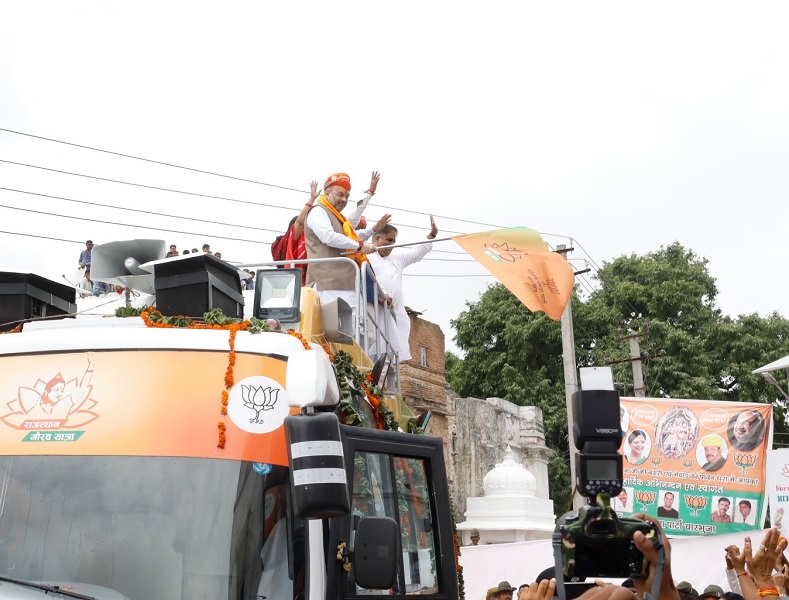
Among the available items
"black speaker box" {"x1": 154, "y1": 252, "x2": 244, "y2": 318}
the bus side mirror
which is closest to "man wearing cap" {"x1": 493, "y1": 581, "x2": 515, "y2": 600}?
"black speaker box" {"x1": 154, "y1": 252, "x2": 244, "y2": 318}

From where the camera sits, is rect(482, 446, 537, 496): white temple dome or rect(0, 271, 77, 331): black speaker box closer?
rect(0, 271, 77, 331): black speaker box

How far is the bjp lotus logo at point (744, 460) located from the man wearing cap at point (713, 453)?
0.55 feet

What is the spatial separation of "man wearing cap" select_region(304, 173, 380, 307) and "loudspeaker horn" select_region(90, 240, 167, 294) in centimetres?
137

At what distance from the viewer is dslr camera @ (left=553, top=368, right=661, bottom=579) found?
3.72 metres

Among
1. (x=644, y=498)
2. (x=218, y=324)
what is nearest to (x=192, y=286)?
(x=218, y=324)

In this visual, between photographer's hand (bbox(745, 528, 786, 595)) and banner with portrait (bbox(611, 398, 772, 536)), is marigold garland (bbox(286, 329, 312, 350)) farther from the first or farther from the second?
banner with portrait (bbox(611, 398, 772, 536))

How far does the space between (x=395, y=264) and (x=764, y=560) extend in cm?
540

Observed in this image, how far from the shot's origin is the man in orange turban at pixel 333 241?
773cm

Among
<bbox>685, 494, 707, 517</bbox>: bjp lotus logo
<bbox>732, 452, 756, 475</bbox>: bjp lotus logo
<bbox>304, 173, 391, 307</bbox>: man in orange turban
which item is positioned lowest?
<bbox>685, 494, 707, 517</bbox>: bjp lotus logo

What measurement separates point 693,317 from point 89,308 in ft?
114

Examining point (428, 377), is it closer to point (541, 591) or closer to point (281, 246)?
point (281, 246)

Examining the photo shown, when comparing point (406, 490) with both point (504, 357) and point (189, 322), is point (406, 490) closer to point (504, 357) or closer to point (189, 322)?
point (189, 322)

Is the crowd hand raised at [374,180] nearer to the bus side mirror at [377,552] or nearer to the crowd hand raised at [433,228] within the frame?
the crowd hand raised at [433,228]

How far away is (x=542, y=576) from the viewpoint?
13.9 feet
